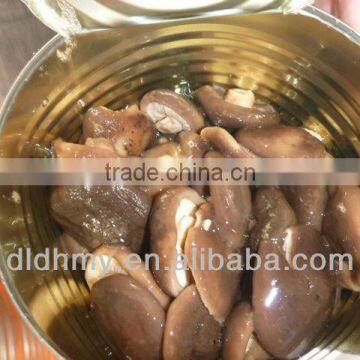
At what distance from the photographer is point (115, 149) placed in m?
1.49

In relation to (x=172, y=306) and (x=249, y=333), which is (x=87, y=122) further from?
(x=249, y=333)

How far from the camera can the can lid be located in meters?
1.15

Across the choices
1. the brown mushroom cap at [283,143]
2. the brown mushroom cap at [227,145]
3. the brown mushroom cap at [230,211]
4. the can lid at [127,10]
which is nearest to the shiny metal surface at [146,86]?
the can lid at [127,10]

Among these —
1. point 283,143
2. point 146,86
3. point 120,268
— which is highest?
point 146,86

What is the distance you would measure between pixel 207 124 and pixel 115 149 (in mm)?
336

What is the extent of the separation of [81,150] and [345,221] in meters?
0.82

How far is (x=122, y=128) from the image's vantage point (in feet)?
4.87

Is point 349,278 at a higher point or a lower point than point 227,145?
lower

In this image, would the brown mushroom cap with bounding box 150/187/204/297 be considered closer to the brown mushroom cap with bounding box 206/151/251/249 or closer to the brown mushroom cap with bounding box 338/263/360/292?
the brown mushroom cap with bounding box 206/151/251/249

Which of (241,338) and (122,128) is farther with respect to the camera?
(122,128)

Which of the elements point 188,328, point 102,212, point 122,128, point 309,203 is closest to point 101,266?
point 102,212

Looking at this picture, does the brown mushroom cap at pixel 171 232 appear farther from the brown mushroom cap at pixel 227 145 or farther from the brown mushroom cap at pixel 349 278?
the brown mushroom cap at pixel 349 278

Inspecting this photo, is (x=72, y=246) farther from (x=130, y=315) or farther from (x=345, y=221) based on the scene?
(x=345, y=221)

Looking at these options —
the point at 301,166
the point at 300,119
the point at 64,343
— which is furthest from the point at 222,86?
the point at 64,343
